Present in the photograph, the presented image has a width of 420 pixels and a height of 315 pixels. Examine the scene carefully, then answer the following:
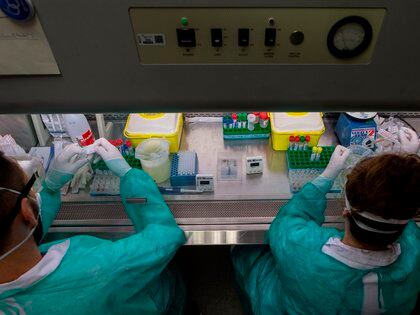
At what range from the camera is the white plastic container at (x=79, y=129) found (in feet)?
5.67

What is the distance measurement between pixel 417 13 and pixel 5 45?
2.33 ft

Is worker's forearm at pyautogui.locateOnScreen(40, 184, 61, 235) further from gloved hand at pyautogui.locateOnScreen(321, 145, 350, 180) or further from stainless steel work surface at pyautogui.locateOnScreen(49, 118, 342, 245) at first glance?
gloved hand at pyautogui.locateOnScreen(321, 145, 350, 180)

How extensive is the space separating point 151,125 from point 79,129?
36cm

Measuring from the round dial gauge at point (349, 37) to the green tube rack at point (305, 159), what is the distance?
114 cm

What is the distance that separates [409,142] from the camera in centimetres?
156

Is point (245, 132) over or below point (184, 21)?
below

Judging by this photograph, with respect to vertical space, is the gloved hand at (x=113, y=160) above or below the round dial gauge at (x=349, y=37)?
below

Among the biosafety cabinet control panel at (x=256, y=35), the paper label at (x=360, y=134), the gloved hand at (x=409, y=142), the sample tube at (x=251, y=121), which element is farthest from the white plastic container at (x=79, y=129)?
the gloved hand at (x=409, y=142)

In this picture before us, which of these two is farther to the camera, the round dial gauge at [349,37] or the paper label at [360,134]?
the paper label at [360,134]

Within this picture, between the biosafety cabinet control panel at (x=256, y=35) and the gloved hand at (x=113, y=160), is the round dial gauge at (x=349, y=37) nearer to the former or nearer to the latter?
the biosafety cabinet control panel at (x=256, y=35)

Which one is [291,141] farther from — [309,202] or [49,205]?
[49,205]

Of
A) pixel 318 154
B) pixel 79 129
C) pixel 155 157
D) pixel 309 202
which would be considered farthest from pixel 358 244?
pixel 79 129

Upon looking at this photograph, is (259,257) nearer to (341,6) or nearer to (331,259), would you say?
(331,259)

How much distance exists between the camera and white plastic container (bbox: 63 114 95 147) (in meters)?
1.73
